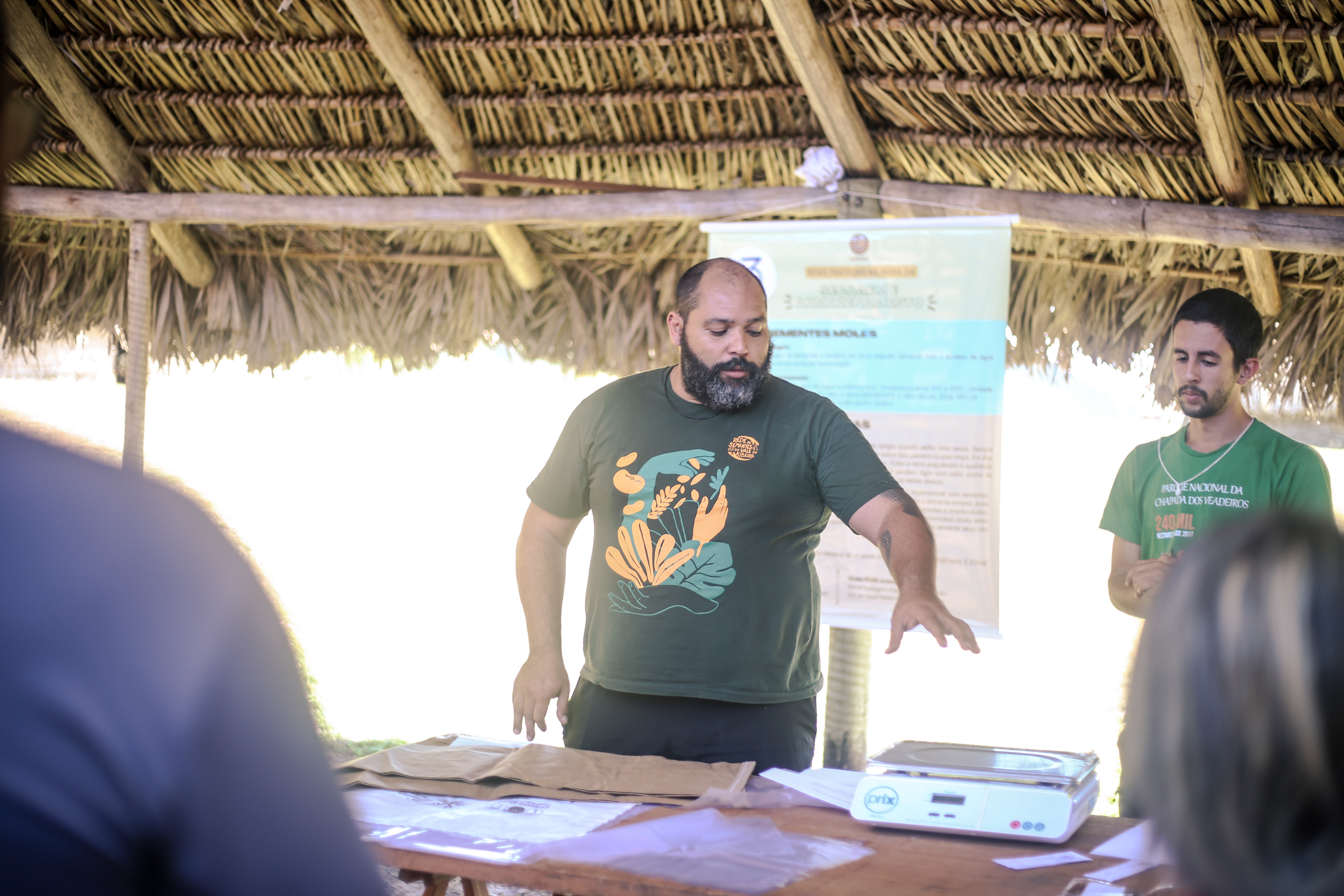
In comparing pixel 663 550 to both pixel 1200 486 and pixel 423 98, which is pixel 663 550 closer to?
pixel 1200 486

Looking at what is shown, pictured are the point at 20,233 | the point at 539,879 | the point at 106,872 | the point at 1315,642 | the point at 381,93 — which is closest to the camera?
the point at 106,872

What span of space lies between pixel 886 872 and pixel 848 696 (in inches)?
95.5

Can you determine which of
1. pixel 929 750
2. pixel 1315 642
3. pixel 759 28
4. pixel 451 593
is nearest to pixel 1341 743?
pixel 1315 642

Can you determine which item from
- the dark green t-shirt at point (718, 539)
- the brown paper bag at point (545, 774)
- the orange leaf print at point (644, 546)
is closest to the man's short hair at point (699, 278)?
the dark green t-shirt at point (718, 539)

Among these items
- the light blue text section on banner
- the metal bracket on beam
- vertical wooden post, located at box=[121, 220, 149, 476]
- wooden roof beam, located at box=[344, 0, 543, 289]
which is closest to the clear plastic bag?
the light blue text section on banner

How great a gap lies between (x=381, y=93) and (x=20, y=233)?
2.13 meters

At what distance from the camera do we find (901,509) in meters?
2.18

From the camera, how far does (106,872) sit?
0.39 meters

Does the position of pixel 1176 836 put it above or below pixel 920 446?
below

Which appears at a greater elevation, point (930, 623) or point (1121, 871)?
point (930, 623)

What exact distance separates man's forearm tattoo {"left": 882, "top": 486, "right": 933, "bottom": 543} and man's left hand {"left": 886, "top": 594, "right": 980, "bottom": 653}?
11.2 inches

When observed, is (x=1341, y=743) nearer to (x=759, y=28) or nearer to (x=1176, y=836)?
(x=1176, y=836)

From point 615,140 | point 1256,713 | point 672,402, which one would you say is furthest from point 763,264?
point 1256,713

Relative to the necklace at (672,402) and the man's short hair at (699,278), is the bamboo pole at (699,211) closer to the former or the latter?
the man's short hair at (699,278)
